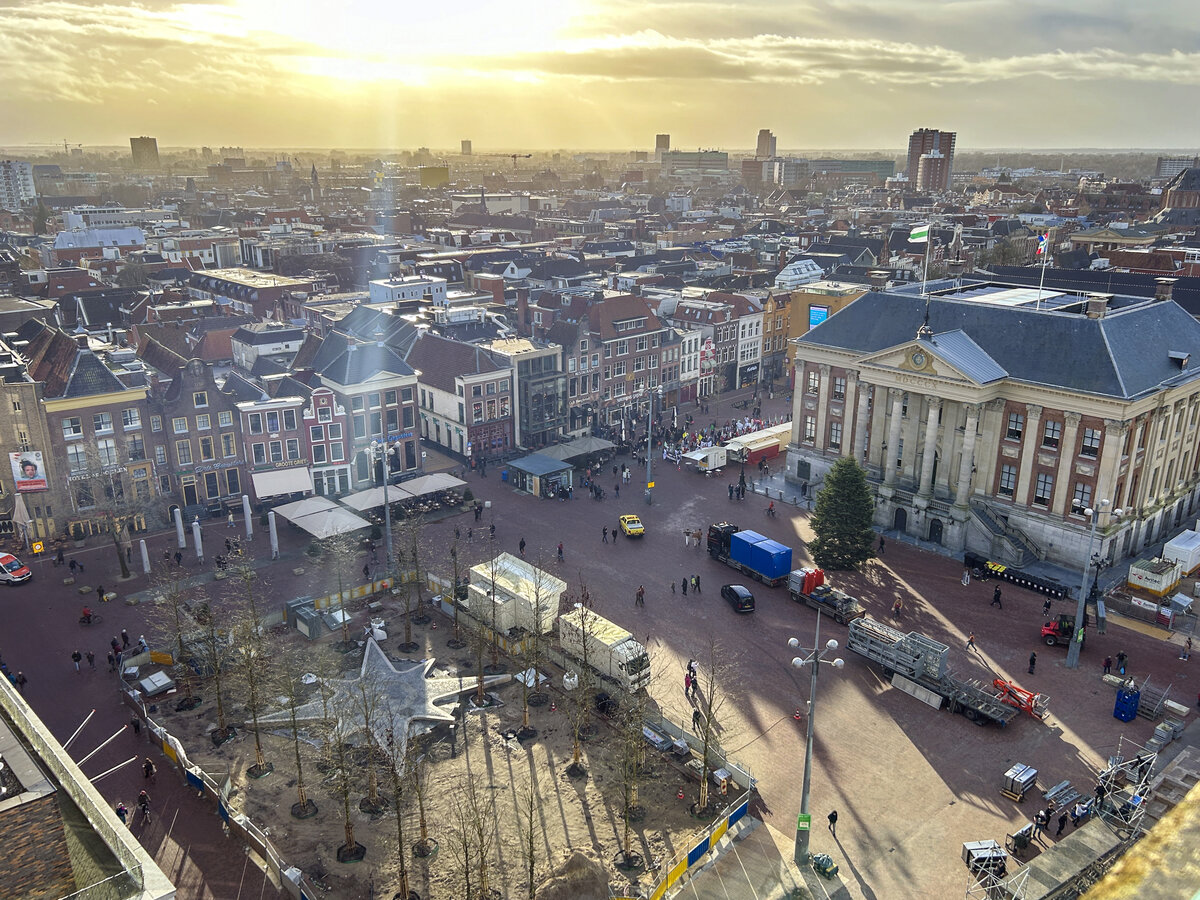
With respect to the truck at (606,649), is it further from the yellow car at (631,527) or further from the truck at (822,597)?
the yellow car at (631,527)

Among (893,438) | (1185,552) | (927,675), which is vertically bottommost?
(927,675)

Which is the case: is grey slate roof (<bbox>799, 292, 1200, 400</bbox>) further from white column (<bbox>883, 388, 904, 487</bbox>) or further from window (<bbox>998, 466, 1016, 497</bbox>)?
window (<bbox>998, 466, 1016, 497</bbox>)

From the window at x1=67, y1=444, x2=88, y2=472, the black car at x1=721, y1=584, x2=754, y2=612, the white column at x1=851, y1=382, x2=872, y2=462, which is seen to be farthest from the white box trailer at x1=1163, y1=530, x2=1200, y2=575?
the window at x1=67, y1=444, x2=88, y2=472

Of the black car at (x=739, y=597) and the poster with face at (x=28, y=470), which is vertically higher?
the poster with face at (x=28, y=470)

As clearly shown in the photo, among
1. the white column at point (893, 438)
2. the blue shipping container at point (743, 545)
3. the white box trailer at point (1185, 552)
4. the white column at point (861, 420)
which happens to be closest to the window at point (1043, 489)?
the white box trailer at point (1185, 552)

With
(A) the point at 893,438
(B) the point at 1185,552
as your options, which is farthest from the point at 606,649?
(B) the point at 1185,552

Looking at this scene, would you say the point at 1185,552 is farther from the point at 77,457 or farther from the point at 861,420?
the point at 77,457

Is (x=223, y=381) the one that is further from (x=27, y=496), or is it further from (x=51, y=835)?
(x=51, y=835)
